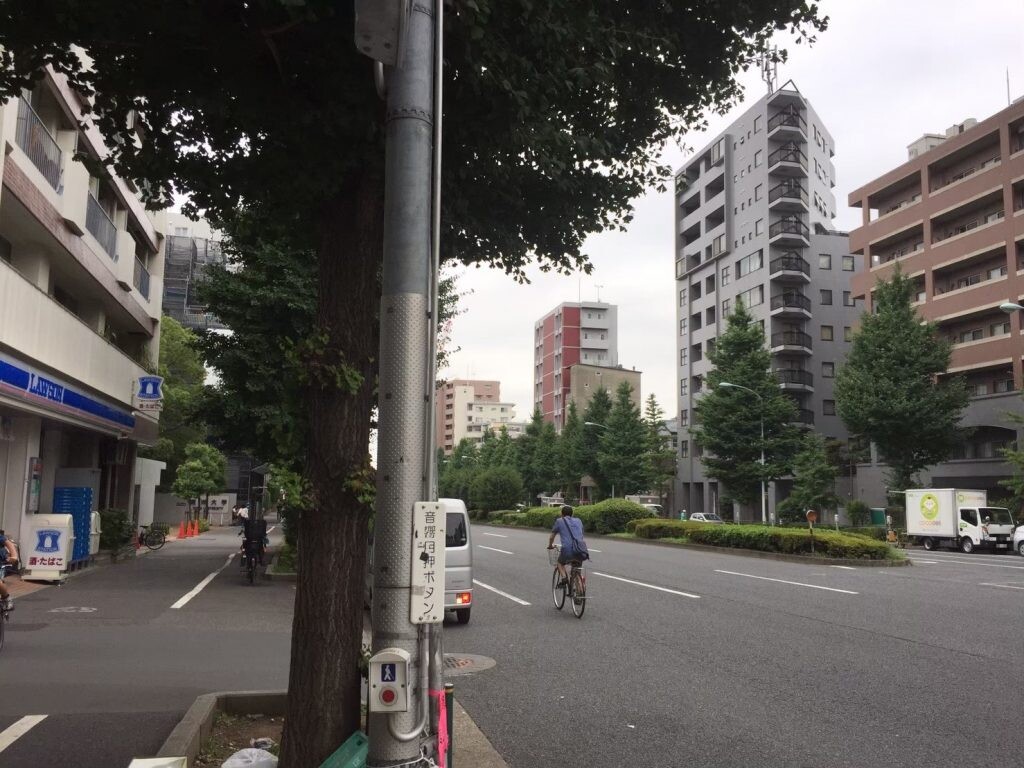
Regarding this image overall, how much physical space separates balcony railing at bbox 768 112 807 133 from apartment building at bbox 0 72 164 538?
50539 mm

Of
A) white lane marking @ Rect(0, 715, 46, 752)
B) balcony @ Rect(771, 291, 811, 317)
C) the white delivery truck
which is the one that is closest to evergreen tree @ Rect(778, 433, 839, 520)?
the white delivery truck

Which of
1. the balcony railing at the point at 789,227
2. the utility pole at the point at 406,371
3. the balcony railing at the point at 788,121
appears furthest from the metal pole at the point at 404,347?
the balcony railing at the point at 788,121

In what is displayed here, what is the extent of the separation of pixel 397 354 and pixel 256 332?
15069 millimetres

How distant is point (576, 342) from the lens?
363ft

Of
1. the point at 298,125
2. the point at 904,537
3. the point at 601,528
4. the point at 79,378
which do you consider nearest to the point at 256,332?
the point at 79,378

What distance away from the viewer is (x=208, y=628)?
11.6 m

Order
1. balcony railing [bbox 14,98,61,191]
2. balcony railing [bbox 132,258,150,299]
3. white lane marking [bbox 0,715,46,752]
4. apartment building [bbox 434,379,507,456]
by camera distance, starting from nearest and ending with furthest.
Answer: white lane marking [bbox 0,715,46,752] → balcony railing [bbox 14,98,61,191] → balcony railing [bbox 132,258,150,299] → apartment building [bbox 434,379,507,456]

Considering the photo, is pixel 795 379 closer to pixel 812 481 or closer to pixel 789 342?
pixel 789 342

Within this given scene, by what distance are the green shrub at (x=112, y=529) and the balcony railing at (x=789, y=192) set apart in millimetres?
52587

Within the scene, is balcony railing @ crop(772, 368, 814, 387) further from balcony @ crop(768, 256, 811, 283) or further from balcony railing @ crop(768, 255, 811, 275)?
balcony railing @ crop(768, 255, 811, 275)

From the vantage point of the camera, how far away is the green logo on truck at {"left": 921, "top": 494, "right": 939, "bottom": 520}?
34.8m

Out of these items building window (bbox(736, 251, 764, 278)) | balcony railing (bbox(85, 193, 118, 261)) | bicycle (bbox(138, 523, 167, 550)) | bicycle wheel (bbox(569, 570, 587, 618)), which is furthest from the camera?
building window (bbox(736, 251, 764, 278))

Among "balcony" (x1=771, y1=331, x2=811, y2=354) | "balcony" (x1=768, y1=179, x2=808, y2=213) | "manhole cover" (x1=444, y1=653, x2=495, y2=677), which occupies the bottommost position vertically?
"manhole cover" (x1=444, y1=653, x2=495, y2=677)

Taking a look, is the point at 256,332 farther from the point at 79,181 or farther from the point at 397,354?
the point at 397,354
